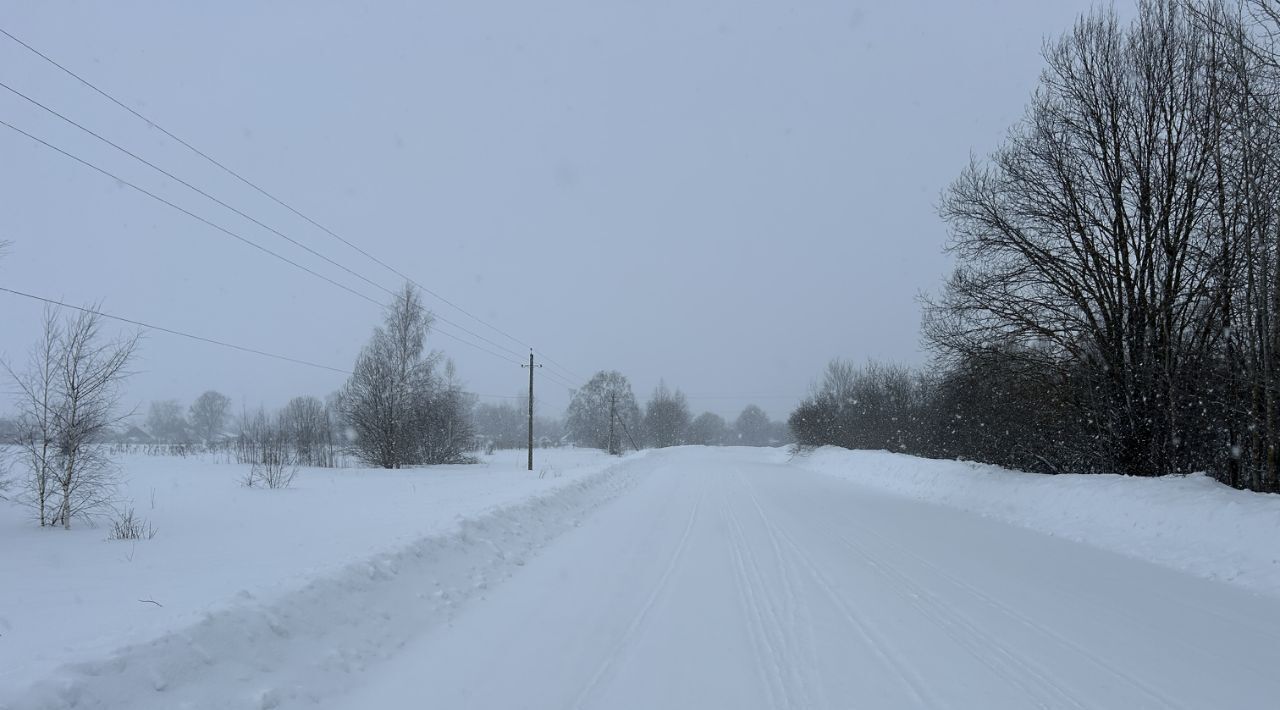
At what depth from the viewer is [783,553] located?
28.8ft

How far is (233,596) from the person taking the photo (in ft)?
16.2

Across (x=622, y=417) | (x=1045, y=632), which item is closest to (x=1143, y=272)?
(x=1045, y=632)

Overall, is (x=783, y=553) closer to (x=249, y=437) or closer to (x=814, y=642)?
(x=814, y=642)

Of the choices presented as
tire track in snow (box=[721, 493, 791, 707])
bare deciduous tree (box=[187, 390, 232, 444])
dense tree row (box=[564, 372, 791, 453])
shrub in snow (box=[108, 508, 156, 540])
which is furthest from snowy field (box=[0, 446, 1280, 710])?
bare deciduous tree (box=[187, 390, 232, 444])

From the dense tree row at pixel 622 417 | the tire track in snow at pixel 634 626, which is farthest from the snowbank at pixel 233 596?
the dense tree row at pixel 622 417

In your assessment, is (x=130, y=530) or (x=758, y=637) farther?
(x=130, y=530)

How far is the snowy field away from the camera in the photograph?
397 centimetres

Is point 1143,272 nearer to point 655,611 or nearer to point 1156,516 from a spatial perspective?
point 1156,516

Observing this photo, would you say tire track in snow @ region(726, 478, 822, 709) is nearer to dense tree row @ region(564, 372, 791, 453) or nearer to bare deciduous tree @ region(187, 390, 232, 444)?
dense tree row @ region(564, 372, 791, 453)

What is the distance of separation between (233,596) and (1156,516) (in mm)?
12110

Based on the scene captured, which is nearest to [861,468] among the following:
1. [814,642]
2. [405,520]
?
[405,520]

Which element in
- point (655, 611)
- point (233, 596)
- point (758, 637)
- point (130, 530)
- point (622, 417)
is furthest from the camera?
point (622, 417)

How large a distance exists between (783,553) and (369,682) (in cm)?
616

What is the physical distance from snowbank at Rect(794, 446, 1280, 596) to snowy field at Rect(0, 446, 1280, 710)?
44 mm
